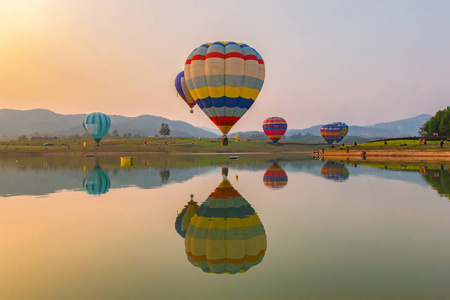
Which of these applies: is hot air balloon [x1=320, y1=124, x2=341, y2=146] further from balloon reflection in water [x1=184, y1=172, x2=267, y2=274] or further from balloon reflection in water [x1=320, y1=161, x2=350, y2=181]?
balloon reflection in water [x1=184, y1=172, x2=267, y2=274]

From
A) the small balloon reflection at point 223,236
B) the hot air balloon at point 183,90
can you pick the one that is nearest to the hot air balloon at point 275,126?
the hot air balloon at point 183,90

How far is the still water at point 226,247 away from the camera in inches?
345

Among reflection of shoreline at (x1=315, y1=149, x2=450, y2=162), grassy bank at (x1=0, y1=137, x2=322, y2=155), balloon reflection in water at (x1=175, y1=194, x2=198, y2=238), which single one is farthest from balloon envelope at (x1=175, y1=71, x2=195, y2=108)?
grassy bank at (x1=0, y1=137, x2=322, y2=155)

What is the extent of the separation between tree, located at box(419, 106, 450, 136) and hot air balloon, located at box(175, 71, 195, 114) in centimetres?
8936

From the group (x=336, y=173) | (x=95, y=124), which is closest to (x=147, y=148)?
(x=95, y=124)

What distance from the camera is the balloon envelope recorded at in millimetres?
57875

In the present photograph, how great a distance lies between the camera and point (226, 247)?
40.1 ft

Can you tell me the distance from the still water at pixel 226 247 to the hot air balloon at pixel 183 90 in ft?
122

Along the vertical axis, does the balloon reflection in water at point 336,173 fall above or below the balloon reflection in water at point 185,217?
above

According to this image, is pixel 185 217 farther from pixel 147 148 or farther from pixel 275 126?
pixel 147 148

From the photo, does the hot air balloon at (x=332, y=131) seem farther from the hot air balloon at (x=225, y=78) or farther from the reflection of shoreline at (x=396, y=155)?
the hot air balloon at (x=225, y=78)

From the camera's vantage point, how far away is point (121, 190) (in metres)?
27.6

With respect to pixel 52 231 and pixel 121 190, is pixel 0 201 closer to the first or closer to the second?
pixel 121 190

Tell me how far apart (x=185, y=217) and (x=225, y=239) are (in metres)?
4.75
